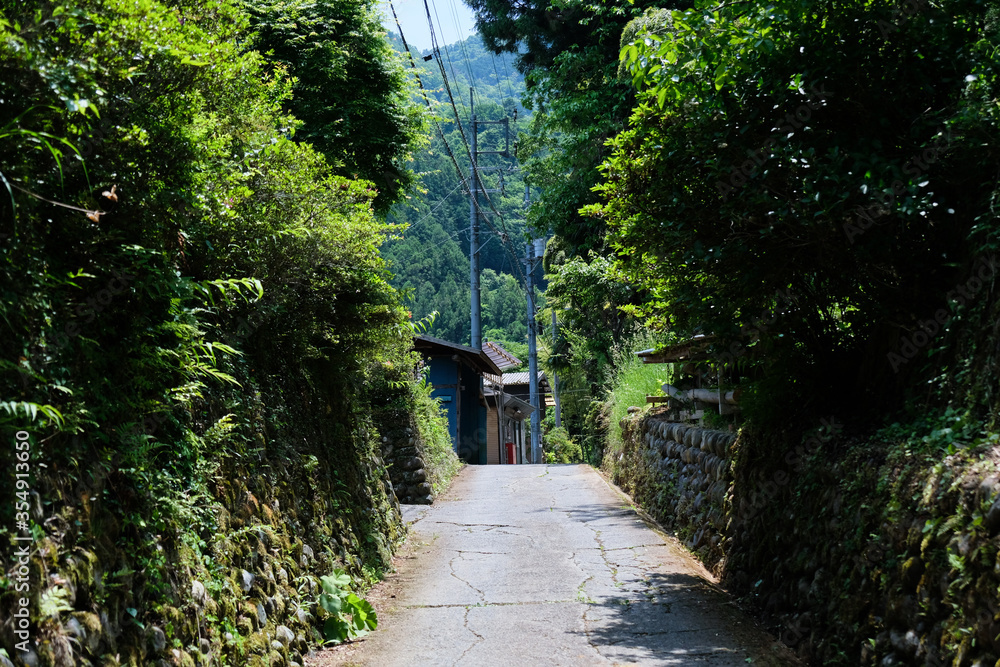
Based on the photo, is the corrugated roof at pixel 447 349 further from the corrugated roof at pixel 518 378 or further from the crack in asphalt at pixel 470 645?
the corrugated roof at pixel 518 378

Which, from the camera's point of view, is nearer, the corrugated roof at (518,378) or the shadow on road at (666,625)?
the shadow on road at (666,625)

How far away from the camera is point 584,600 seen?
7250 millimetres

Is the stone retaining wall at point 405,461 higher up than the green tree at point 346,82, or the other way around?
the green tree at point 346,82

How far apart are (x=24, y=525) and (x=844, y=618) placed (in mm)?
4725

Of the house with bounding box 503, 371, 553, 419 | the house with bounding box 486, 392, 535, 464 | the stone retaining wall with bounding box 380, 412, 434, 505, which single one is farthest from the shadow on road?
the house with bounding box 503, 371, 553, 419

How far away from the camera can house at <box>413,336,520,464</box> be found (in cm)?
2394

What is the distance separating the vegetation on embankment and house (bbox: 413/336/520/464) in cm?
1669

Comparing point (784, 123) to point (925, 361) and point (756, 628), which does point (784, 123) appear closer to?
point (925, 361)

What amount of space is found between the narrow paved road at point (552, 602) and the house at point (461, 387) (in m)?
11.9

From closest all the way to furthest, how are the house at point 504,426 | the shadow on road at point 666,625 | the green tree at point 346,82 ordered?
1. the shadow on road at point 666,625
2. the green tree at point 346,82
3. the house at point 504,426

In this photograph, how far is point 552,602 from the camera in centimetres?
717

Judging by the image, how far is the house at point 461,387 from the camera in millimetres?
23936

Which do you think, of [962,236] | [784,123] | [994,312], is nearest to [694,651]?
[994,312]

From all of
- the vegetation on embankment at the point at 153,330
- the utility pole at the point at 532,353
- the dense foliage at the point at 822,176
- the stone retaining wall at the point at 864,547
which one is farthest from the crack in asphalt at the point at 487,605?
the utility pole at the point at 532,353
